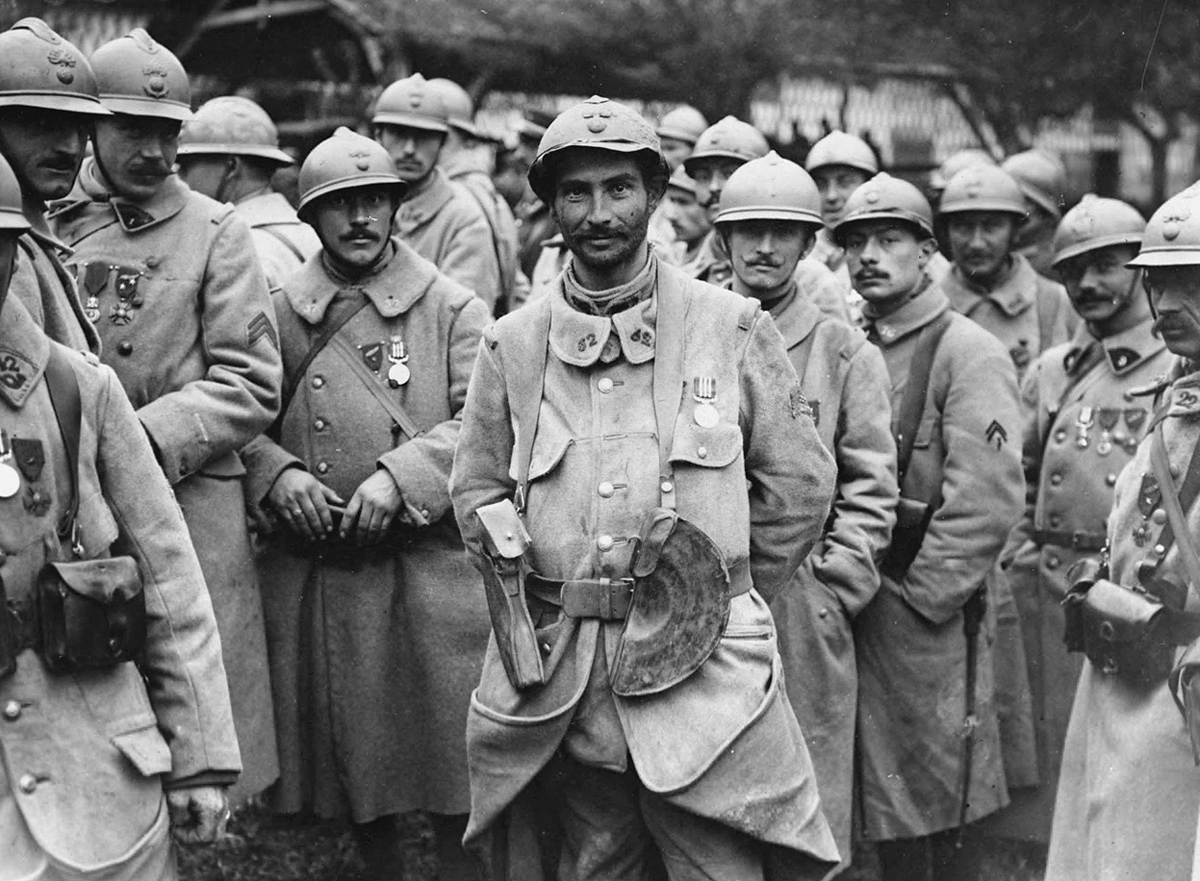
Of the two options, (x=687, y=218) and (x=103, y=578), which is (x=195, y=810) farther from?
(x=687, y=218)

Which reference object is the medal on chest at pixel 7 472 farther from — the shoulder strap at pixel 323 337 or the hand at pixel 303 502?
the shoulder strap at pixel 323 337

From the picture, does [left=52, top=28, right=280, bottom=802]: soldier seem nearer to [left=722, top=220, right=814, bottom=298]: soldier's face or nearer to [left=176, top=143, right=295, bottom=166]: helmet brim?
[left=176, top=143, right=295, bottom=166]: helmet brim

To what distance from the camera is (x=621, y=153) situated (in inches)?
214

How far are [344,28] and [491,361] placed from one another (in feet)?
41.8

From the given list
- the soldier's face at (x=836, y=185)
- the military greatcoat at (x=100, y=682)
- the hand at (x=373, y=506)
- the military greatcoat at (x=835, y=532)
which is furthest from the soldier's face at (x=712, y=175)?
the military greatcoat at (x=100, y=682)

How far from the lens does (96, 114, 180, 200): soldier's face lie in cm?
724

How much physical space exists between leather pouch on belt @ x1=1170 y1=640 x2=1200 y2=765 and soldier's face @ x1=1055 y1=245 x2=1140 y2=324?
10.7 feet

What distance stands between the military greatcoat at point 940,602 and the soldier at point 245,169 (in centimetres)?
280

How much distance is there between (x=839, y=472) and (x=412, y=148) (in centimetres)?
384

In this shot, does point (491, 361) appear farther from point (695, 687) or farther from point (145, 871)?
point (145, 871)

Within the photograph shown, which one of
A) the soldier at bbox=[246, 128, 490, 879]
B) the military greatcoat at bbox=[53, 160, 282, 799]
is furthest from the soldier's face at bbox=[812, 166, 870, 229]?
the military greatcoat at bbox=[53, 160, 282, 799]

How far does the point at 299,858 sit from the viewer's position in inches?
337

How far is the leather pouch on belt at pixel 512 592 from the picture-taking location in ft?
17.5

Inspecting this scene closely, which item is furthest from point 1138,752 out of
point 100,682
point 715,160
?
point 715,160
